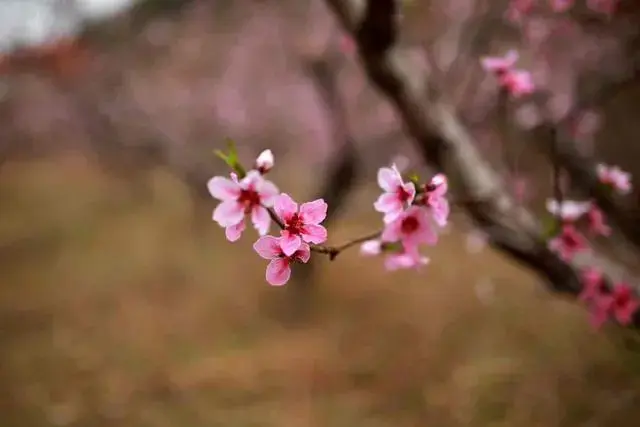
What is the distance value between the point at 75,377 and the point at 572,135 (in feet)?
3.77

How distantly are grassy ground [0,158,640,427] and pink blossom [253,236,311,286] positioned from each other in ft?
1.59

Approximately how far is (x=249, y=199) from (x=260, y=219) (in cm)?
2

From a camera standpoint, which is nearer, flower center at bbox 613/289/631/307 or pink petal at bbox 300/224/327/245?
pink petal at bbox 300/224/327/245

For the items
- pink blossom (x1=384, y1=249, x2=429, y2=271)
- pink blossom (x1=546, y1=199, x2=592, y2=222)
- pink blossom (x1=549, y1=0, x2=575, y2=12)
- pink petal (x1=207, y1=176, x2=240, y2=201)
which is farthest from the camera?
pink blossom (x1=549, y1=0, x2=575, y2=12)

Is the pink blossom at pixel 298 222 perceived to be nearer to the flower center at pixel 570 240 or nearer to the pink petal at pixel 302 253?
the pink petal at pixel 302 253

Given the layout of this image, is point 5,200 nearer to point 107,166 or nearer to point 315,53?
point 107,166

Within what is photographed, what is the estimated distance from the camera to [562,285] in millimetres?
1049

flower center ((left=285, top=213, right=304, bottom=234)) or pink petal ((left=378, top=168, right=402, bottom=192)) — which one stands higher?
flower center ((left=285, top=213, right=304, bottom=234))

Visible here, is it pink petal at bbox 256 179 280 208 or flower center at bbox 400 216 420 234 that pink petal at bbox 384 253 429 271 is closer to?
flower center at bbox 400 216 420 234

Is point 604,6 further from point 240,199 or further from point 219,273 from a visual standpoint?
point 219,273

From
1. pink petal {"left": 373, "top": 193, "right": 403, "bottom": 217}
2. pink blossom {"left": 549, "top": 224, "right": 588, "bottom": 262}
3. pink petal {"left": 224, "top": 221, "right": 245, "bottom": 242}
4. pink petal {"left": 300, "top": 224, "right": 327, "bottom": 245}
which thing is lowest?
pink blossom {"left": 549, "top": 224, "right": 588, "bottom": 262}

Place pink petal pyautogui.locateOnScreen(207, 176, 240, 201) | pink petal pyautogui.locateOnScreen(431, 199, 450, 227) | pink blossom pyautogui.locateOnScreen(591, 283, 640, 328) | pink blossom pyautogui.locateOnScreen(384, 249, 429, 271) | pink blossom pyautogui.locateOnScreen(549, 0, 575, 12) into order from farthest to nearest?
pink blossom pyautogui.locateOnScreen(549, 0, 575, 12), pink blossom pyautogui.locateOnScreen(591, 283, 640, 328), pink blossom pyautogui.locateOnScreen(384, 249, 429, 271), pink petal pyautogui.locateOnScreen(431, 199, 450, 227), pink petal pyautogui.locateOnScreen(207, 176, 240, 201)

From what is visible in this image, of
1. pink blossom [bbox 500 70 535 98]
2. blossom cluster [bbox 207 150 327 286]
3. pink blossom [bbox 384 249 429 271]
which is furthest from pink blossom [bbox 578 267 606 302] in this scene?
blossom cluster [bbox 207 150 327 286]

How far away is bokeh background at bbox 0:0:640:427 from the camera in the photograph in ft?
3.90
